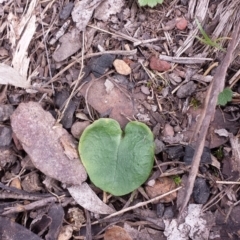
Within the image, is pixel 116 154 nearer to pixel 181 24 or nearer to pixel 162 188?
pixel 162 188

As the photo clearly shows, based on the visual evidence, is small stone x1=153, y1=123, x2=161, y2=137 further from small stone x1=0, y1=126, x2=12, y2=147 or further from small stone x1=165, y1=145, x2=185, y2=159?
small stone x1=0, y1=126, x2=12, y2=147

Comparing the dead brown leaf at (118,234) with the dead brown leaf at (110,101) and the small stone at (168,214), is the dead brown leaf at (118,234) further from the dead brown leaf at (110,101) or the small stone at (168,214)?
the dead brown leaf at (110,101)

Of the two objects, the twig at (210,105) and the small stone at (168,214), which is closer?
the twig at (210,105)

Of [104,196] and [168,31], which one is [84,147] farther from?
[168,31]

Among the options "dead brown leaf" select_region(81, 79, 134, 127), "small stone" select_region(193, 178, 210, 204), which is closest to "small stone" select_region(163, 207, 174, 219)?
"small stone" select_region(193, 178, 210, 204)

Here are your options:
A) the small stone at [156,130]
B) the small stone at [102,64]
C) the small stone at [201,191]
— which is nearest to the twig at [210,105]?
the small stone at [201,191]

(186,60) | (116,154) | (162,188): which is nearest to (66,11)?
(186,60)

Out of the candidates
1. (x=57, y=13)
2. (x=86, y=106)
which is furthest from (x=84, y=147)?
(x=57, y=13)
